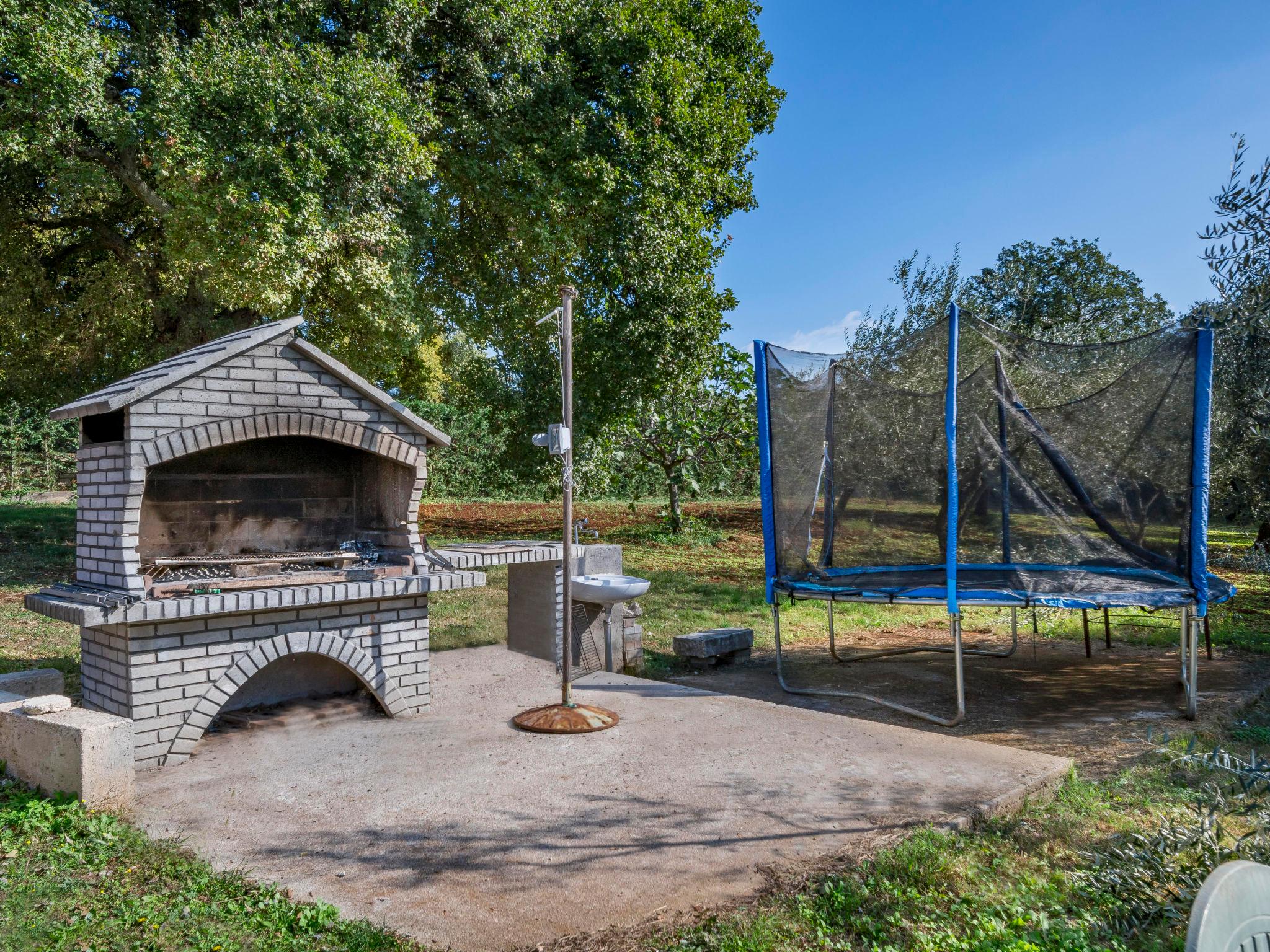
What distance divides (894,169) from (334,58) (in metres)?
6.61

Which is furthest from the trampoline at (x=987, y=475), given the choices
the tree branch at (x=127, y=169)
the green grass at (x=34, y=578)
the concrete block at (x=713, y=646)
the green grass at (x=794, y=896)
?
the tree branch at (x=127, y=169)

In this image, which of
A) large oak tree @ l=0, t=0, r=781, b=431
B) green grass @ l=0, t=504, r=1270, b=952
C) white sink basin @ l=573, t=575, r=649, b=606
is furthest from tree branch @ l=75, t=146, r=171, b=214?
green grass @ l=0, t=504, r=1270, b=952

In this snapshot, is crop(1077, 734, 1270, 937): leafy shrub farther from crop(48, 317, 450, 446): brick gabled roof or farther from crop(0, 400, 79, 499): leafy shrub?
crop(0, 400, 79, 499): leafy shrub

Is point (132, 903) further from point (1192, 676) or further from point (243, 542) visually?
point (1192, 676)

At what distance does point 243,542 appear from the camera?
5090mm

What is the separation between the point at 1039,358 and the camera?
19.1 feet

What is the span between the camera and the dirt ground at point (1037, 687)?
4910mm

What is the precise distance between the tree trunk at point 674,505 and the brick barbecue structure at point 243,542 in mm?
9222

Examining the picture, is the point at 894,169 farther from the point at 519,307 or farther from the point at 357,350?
the point at 357,350

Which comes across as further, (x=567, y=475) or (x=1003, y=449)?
(x=1003, y=449)

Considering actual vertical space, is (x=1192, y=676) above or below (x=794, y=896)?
above

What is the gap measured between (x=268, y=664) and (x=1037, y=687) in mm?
5446

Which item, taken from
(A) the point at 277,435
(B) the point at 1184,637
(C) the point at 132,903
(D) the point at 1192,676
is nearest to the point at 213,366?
(A) the point at 277,435

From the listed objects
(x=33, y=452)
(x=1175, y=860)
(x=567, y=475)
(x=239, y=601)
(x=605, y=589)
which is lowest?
(x=1175, y=860)
